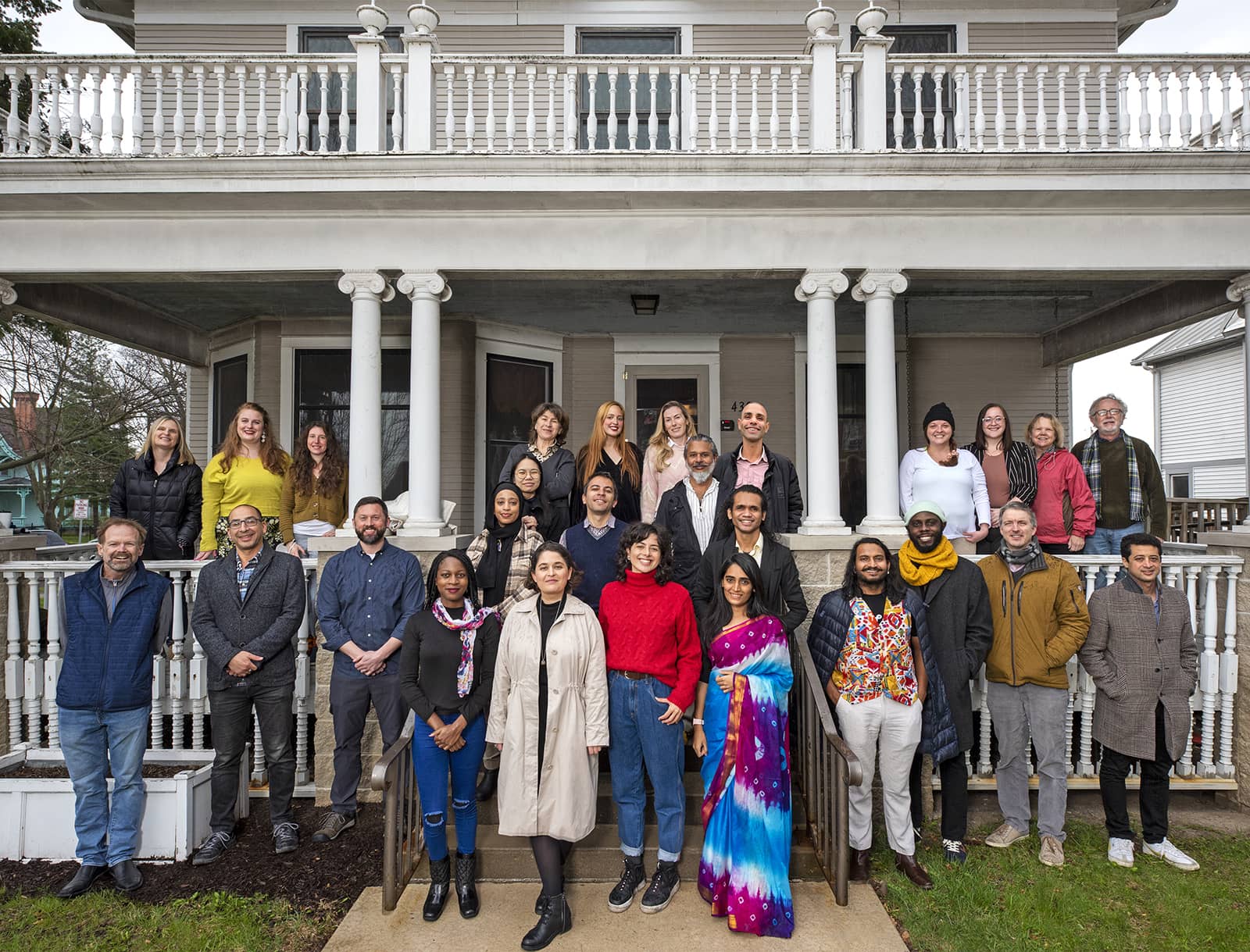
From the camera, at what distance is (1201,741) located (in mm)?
5055

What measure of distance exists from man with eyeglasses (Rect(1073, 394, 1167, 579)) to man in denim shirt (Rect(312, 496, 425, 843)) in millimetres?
4797

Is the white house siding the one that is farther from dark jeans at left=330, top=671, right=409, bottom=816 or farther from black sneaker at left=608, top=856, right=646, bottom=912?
dark jeans at left=330, top=671, right=409, bottom=816

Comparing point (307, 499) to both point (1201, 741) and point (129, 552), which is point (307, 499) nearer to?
point (129, 552)

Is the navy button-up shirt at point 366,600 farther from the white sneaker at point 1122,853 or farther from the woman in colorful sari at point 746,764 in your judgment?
the white sneaker at point 1122,853

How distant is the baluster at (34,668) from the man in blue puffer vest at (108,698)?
1.49 m

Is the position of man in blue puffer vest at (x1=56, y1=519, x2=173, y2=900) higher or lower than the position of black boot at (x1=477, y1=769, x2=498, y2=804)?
higher

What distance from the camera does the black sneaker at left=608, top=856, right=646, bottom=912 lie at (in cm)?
353

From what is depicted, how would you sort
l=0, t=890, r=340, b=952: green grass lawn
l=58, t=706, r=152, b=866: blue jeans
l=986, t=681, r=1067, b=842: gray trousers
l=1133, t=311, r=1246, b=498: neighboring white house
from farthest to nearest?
l=1133, t=311, r=1246, b=498: neighboring white house < l=986, t=681, r=1067, b=842: gray trousers < l=58, t=706, r=152, b=866: blue jeans < l=0, t=890, r=340, b=952: green grass lawn

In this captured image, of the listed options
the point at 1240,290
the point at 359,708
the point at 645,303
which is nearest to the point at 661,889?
the point at 359,708

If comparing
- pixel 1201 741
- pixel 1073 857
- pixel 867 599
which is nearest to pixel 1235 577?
pixel 1201 741

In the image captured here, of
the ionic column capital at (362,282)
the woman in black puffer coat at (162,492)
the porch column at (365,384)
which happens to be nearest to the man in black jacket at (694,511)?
the porch column at (365,384)

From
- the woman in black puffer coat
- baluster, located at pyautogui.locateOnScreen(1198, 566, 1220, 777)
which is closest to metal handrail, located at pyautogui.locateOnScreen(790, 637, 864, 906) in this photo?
baluster, located at pyautogui.locateOnScreen(1198, 566, 1220, 777)

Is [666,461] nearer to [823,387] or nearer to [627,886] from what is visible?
[823,387]

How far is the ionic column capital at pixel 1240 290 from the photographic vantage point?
543 centimetres
